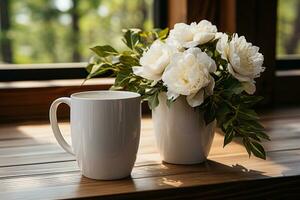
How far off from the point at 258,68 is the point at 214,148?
0.23m

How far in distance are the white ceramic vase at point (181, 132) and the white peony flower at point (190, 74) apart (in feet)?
0.17

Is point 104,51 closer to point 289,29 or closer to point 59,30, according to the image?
point 59,30

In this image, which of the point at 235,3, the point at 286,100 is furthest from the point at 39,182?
the point at 286,100

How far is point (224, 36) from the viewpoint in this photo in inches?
29.3

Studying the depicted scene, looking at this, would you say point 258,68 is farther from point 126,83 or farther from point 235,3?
point 235,3

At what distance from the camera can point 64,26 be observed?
154cm

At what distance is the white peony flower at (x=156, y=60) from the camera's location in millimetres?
728

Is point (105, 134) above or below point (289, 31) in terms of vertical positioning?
A: below

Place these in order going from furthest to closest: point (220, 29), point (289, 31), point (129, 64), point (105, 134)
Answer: point (289, 31)
point (220, 29)
point (129, 64)
point (105, 134)

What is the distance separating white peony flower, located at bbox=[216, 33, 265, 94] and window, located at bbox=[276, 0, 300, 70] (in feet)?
3.07

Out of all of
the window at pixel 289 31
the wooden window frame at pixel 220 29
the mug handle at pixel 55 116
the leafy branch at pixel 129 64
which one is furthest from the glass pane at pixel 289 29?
the mug handle at pixel 55 116

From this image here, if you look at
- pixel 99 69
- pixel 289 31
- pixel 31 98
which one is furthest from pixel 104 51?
pixel 289 31

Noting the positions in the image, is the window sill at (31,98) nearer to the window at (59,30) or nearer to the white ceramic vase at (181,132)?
the window at (59,30)

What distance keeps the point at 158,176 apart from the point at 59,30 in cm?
94
